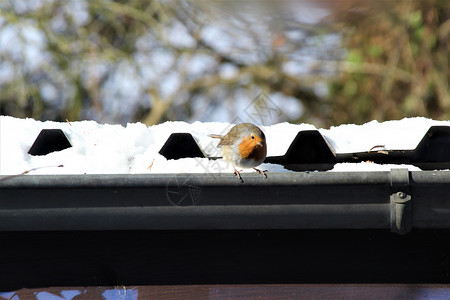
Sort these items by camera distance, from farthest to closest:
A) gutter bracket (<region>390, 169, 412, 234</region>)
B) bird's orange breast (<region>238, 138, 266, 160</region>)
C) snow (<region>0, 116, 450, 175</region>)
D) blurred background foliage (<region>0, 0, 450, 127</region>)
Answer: blurred background foliage (<region>0, 0, 450, 127</region>), bird's orange breast (<region>238, 138, 266, 160</region>), snow (<region>0, 116, 450, 175</region>), gutter bracket (<region>390, 169, 412, 234</region>)

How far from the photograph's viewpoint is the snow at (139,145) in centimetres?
168

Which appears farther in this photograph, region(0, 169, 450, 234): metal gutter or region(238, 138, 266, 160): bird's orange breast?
region(238, 138, 266, 160): bird's orange breast

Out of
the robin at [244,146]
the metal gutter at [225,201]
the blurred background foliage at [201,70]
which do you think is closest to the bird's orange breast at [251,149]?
the robin at [244,146]

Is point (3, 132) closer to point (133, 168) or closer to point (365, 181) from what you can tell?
point (133, 168)

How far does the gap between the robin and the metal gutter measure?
19.2 inches

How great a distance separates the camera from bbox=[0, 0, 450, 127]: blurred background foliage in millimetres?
5355

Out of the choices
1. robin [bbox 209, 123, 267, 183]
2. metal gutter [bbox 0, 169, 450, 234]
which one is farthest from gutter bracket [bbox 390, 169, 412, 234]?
robin [bbox 209, 123, 267, 183]

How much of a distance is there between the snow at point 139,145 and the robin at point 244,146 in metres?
0.03

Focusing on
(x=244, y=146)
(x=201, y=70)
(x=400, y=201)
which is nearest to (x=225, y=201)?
(x=400, y=201)

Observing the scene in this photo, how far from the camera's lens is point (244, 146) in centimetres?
209

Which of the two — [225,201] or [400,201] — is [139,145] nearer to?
[225,201]

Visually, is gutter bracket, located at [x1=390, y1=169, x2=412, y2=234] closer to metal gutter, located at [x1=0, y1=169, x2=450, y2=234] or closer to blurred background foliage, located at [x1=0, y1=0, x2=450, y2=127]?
metal gutter, located at [x1=0, y1=169, x2=450, y2=234]

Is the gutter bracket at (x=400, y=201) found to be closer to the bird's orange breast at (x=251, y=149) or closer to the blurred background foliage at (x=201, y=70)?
the bird's orange breast at (x=251, y=149)

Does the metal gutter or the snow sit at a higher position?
the snow
